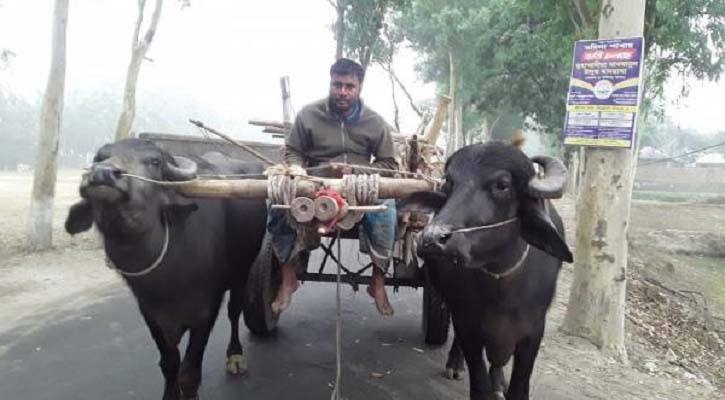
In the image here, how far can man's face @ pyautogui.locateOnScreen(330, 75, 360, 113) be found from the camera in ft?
→ 14.2

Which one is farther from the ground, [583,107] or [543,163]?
[583,107]

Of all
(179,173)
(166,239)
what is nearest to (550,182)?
(179,173)

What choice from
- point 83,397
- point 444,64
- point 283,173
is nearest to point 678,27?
point 283,173

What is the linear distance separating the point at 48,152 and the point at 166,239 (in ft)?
26.3

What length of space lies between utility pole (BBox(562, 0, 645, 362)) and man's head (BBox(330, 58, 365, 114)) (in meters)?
2.45

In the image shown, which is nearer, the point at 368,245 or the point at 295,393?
the point at 368,245

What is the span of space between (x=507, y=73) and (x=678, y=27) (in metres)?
8.57

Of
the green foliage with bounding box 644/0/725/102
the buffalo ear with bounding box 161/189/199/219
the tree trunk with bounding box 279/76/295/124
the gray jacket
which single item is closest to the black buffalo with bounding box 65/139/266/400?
the buffalo ear with bounding box 161/189/199/219

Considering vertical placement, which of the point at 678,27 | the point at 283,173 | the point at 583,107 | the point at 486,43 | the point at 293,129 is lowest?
the point at 283,173

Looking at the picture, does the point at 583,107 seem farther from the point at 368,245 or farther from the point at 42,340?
the point at 42,340

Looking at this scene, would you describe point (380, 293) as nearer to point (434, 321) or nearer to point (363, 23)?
point (434, 321)

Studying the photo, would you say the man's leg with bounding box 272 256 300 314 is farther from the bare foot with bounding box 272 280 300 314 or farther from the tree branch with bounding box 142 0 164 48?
the tree branch with bounding box 142 0 164 48

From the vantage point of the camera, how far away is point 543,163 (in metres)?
3.30

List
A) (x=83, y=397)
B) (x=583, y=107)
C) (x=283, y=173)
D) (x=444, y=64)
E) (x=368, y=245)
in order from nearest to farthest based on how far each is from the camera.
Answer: (x=283, y=173) → (x=368, y=245) → (x=83, y=397) → (x=583, y=107) → (x=444, y=64)
